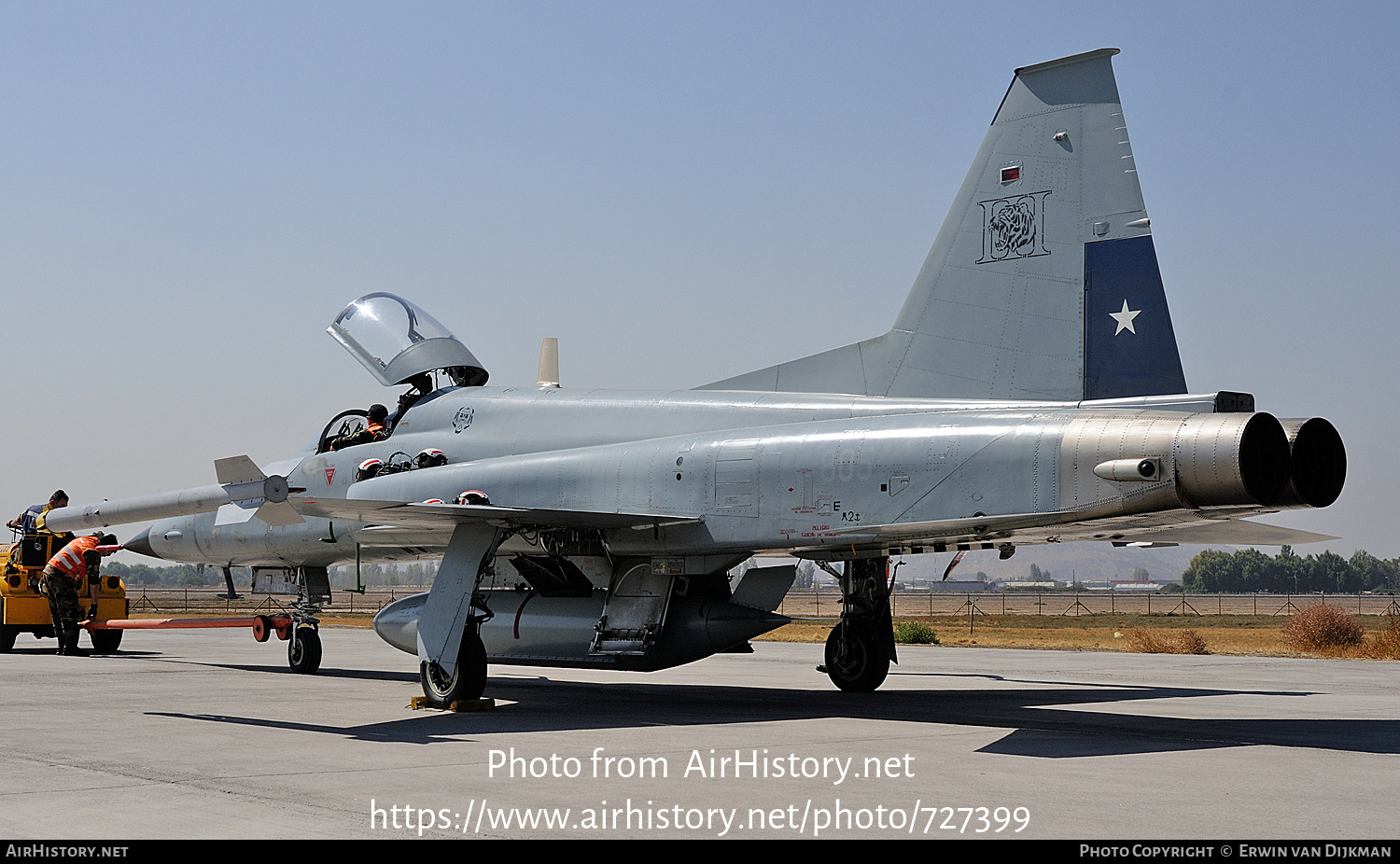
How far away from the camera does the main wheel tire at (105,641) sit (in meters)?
20.8

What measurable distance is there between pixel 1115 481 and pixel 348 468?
31.1ft

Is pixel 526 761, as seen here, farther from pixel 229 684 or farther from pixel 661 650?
pixel 229 684

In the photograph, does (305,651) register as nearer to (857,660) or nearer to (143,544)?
(143,544)

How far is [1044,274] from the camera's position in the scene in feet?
34.4

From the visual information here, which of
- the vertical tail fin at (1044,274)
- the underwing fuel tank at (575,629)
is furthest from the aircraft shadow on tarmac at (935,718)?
the vertical tail fin at (1044,274)

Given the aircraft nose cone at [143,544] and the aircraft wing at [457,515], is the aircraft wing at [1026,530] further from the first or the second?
the aircraft nose cone at [143,544]

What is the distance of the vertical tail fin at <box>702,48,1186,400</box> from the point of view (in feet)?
32.7

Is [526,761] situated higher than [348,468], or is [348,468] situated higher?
[348,468]

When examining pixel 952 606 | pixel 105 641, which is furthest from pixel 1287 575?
pixel 105 641

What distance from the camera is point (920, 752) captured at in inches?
345

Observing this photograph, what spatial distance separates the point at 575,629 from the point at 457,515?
2118 mm

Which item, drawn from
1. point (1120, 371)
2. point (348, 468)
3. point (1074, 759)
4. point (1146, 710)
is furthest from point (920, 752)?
point (348, 468)

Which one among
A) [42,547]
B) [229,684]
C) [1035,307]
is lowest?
[229,684]

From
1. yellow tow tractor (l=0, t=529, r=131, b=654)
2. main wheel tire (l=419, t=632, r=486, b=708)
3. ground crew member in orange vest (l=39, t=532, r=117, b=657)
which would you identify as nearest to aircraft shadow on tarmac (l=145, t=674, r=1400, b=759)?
main wheel tire (l=419, t=632, r=486, b=708)
